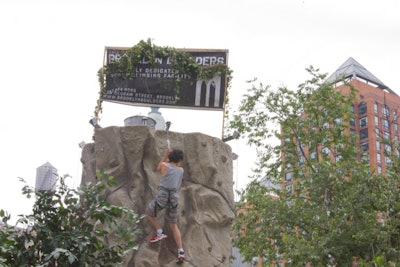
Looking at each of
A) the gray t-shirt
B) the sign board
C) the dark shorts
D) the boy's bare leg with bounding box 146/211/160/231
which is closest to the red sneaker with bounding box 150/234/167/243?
the boy's bare leg with bounding box 146/211/160/231

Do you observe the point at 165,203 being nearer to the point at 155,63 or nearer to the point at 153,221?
the point at 153,221

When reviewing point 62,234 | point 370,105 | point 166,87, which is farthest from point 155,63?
point 370,105

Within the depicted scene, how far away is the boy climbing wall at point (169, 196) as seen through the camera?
29.5ft

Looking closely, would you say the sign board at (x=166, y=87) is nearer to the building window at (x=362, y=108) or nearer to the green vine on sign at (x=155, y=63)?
the green vine on sign at (x=155, y=63)

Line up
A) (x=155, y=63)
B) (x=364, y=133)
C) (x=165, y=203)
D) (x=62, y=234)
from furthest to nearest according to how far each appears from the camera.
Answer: (x=364, y=133)
(x=155, y=63)
(x=165, y=203)
(x=62, y=234)

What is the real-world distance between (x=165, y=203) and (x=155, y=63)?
3.72m

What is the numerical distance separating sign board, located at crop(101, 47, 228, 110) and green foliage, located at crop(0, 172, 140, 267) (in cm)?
599

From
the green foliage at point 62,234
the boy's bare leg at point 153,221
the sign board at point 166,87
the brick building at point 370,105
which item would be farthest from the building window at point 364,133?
the green foliage at point 62,234

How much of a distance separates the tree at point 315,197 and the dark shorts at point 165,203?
17.6ft

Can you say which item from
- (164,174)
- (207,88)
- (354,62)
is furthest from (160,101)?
(354,62)

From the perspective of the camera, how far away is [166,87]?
37.5 feet

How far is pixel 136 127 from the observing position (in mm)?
9875

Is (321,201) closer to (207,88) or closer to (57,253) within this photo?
(207,88)

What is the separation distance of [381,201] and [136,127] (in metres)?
6.75
